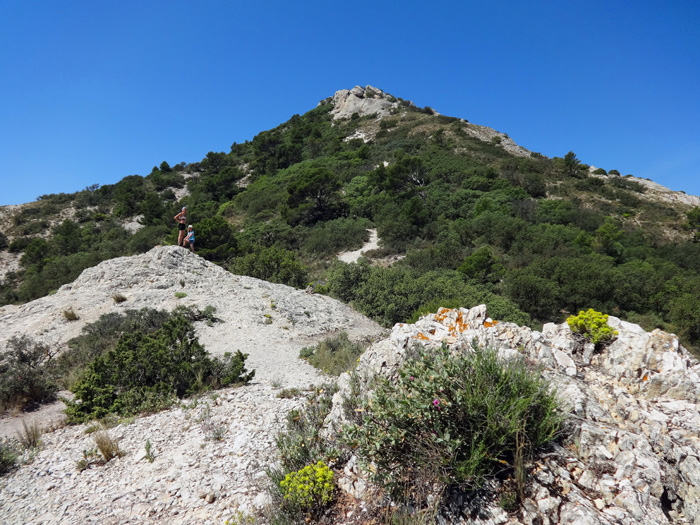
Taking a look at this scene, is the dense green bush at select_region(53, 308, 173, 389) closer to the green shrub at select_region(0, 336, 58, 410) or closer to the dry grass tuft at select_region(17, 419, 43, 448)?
the green shrub at select_region(0, 336, 58, 410)

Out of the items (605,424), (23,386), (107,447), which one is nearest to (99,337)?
(23,386)

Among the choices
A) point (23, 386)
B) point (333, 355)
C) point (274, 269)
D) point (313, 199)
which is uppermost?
point (313, 199)

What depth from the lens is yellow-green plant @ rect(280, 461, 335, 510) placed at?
296cm

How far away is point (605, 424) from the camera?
120 inches

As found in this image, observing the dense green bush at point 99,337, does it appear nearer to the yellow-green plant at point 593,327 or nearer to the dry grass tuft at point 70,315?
the dry grass tuft at point 70,315

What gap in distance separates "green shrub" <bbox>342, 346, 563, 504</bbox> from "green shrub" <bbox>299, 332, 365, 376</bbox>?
4.47 meters

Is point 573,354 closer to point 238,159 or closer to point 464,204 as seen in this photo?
point 464,204

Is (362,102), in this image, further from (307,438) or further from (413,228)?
(307,438)

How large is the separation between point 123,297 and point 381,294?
11.1 meters

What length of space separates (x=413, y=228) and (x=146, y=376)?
75.3 ft

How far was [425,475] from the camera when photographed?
2.80m

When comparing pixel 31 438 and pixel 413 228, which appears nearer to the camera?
pixel 31 438

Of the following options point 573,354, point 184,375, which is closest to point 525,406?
point 573,354

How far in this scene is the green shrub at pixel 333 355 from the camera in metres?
8.04
